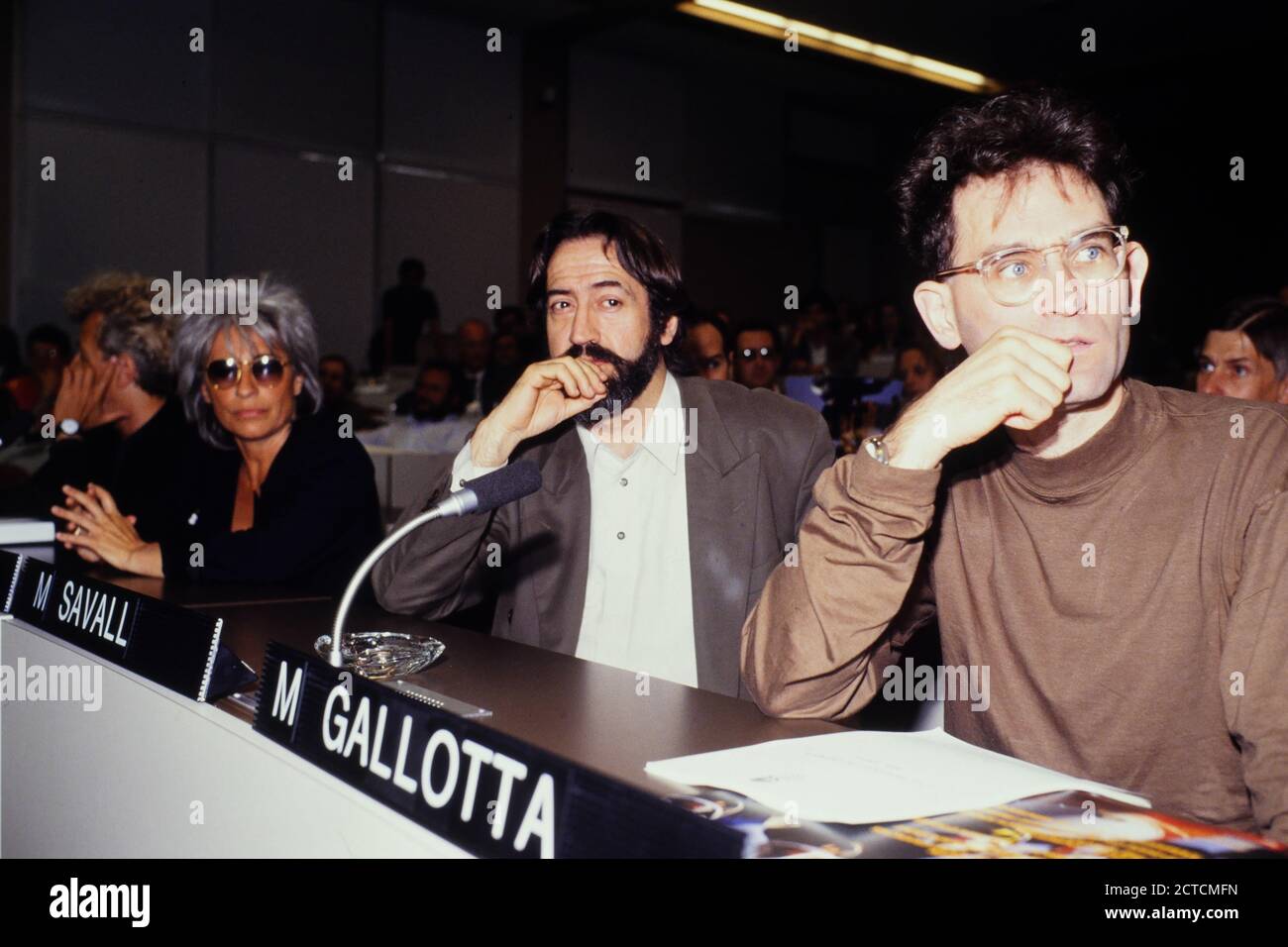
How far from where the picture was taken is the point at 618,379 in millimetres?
2178

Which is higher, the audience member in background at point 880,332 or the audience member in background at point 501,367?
the audience member in background at point 880,332

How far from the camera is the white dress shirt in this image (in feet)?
6.77

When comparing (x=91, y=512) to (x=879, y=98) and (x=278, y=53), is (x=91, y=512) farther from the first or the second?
(x=879, y=98)

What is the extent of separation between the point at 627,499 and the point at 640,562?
0.12m

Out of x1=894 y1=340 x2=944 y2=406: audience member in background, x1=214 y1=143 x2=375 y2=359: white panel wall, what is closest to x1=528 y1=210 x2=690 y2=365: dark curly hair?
x1=894 y1=340 x2=944 y2=406: audience member in background

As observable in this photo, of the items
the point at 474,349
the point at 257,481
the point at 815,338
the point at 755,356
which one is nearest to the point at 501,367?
the point at 474,349

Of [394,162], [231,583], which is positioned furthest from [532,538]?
[394,162]

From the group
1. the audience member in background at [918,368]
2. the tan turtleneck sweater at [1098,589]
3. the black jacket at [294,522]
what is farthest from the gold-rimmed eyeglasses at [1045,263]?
the audience member in background at [918,368]

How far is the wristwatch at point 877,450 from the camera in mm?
1245

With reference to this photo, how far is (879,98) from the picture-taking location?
1223 centimetres

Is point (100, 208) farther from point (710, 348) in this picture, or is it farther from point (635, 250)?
point (635, 250)

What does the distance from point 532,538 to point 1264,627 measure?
1.29 metres

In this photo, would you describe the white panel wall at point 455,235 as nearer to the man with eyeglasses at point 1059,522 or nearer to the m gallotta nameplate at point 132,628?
the m gallotta nameplate at point 132,628

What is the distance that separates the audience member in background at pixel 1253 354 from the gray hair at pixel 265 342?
244 cm
